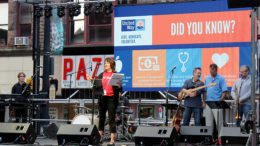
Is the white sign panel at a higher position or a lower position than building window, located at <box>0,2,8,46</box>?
lower

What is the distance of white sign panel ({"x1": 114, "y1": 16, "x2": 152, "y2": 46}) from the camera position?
51.0 ft

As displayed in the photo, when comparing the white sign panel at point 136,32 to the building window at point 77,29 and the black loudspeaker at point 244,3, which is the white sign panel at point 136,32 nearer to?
the building window at point 77,29

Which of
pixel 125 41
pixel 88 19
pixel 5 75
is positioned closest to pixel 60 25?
pixel 88 19

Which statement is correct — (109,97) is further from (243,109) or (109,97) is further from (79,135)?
(243,109)

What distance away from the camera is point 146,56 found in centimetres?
1545

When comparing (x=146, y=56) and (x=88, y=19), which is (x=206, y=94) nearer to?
(x=146, y=56)

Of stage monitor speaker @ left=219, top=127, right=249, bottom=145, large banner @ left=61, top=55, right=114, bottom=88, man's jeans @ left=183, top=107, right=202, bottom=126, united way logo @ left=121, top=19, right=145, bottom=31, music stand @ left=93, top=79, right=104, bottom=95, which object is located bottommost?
stage monitor speaker @ left=219, top=127, right=249, bottom=145

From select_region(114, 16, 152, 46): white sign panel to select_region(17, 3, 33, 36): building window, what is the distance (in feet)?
26.1

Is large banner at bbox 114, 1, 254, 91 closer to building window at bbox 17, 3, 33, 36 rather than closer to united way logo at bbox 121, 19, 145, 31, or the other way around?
united way logo at bbox 121, 19, 145, 31

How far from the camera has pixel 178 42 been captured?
49.7ft

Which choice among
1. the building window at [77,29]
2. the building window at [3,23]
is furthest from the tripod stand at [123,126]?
the building window at [3,23]

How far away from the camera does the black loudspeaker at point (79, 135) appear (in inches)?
418

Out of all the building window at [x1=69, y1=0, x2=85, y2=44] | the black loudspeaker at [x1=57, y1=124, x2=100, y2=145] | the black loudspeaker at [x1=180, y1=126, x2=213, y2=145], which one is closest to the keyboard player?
Result: the black loudspeaker at [x1=57, y1=124, x2=100, y2=145]

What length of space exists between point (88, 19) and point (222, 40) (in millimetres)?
8346
